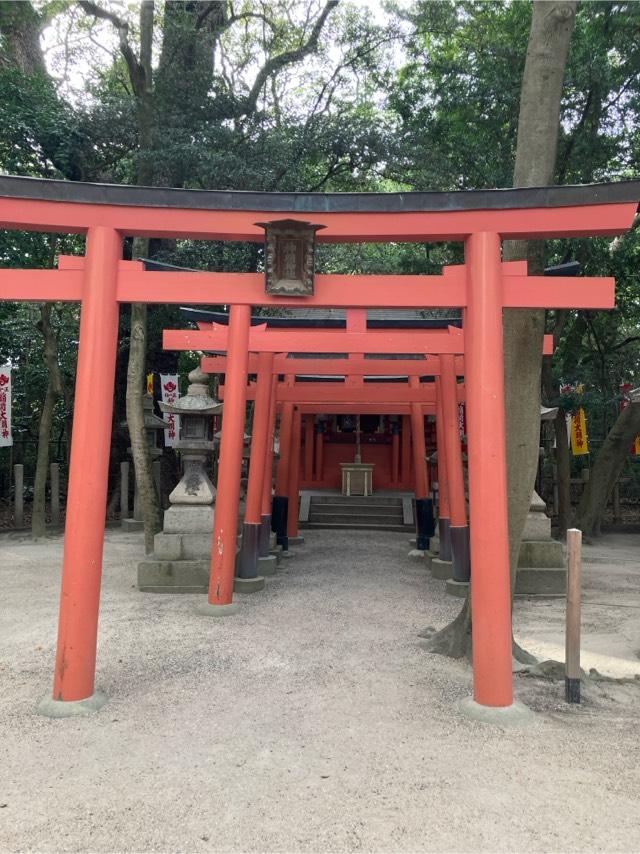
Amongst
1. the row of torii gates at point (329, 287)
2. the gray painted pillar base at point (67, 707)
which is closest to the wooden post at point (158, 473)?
the row of torii gates at point (329, 287)

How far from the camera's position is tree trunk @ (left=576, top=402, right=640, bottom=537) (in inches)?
550

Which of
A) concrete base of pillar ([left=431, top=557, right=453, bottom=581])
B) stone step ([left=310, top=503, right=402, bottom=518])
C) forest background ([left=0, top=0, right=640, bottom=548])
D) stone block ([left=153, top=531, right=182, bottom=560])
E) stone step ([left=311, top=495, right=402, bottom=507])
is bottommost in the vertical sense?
concrete base of pillar ([left=431, top=557, right=453, bottom=581])

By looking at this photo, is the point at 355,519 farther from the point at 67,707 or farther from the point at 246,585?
the point at 67,707

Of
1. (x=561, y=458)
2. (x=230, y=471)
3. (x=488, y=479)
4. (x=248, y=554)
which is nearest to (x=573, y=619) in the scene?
(x=488, y=479)

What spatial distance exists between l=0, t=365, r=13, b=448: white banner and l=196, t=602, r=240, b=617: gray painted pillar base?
330 inches

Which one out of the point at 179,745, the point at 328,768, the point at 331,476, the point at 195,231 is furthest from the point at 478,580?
the point at 331,476

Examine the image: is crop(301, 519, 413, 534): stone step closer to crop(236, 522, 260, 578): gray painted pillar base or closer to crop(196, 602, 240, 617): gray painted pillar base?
crop(236, 522, 260, 578): gray painted pillar base

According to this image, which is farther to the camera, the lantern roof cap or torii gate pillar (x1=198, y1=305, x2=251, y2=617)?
the lantern roof cap

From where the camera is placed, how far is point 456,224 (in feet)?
16.2

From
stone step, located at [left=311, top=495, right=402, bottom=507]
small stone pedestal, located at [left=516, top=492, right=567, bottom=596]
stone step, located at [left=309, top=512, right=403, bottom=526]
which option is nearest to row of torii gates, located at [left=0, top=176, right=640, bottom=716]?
small stone pedestal, located at [left=516, top=492, right=567, bottom=596]

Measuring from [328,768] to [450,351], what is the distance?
19.2 ft

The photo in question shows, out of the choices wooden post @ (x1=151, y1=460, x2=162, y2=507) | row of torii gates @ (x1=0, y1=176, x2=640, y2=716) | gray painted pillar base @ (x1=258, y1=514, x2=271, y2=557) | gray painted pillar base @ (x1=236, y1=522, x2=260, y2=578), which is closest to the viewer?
row of torii gates @ (x1=0, y1=176, x2=640, y2=716)

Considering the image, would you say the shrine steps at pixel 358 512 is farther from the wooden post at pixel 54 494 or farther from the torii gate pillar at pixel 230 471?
the torii gate pillar at pixel 230 471

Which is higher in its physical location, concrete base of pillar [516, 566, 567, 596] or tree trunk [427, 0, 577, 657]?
tree trunk [427, 0, 577, 657]
